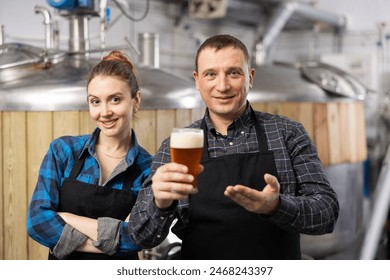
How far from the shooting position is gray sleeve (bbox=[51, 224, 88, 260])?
79 cm

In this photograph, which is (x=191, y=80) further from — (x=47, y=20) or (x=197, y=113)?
(x=47, y=20)

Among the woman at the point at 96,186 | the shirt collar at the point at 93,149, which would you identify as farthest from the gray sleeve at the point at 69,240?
the shirt collar at the point at 93,149

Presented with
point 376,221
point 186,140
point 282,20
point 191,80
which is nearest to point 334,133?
point 376,221

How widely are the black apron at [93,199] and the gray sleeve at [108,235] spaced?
0.02 m

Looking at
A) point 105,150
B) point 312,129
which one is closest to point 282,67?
point 312,129

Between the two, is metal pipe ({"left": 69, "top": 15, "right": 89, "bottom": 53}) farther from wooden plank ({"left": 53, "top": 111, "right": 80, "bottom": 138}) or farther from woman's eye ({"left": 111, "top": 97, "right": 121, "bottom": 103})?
woman's eye ({"left": 111, "top": 97, "right": 121, "bottom": 103})

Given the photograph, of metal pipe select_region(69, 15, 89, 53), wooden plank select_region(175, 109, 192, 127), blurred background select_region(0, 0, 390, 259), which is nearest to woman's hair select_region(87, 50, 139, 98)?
blurred background select_region(0, 0, 390, 259)

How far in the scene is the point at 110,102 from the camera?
76cm

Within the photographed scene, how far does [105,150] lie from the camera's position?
32.5 inches

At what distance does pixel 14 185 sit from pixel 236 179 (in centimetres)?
46

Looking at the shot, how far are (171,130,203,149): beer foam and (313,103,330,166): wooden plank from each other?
143cm

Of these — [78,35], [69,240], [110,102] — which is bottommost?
[69,240]

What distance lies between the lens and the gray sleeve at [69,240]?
2.60ft
